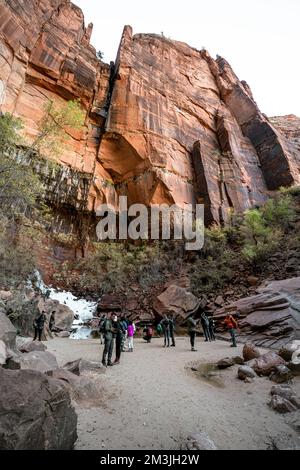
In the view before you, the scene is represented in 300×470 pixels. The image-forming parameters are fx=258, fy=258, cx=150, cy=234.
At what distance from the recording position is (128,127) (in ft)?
78.9

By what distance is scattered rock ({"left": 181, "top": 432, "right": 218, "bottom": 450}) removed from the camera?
3332 millimetres

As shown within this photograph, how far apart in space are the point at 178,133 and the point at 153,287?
16.7m

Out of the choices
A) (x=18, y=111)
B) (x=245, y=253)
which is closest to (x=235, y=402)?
(x=245, y=253)

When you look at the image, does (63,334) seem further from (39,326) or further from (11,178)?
(11,178)

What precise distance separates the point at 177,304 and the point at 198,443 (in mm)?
12257

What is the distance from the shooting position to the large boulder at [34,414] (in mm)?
2604

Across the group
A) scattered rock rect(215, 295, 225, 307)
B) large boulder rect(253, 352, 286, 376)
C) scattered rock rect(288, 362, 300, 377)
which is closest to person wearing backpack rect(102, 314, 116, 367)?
large boulder rect(253, 352, 286, 376)

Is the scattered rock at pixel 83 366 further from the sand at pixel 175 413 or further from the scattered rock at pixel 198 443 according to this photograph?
the scattered rock at pixel 198 443

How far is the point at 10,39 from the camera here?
66.8 ft

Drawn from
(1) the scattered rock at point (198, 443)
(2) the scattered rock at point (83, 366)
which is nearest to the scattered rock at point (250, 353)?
(2) the scattered rock at point (83, 366)

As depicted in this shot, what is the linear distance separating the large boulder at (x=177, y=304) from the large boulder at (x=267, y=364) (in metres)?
8.40

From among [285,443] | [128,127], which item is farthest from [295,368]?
[128,127]

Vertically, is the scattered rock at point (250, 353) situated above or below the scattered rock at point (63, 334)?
above

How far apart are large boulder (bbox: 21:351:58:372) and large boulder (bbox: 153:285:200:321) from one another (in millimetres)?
9526
